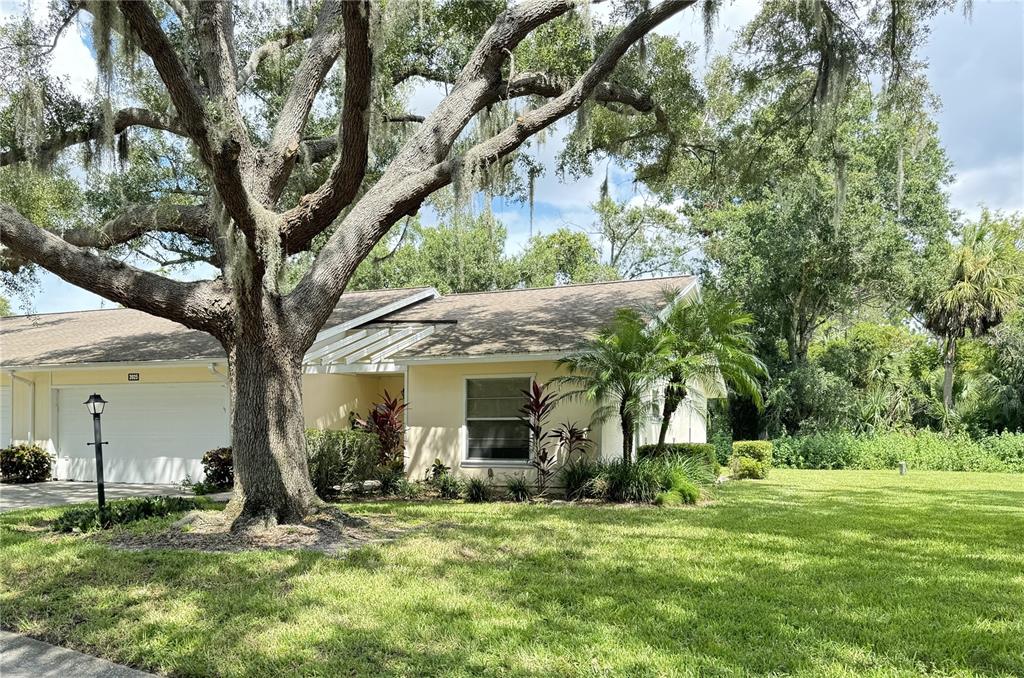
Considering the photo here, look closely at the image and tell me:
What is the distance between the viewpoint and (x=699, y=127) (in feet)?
43.5

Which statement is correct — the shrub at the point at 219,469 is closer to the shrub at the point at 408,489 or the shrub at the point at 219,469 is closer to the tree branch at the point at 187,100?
the shrub at the point at 408,489

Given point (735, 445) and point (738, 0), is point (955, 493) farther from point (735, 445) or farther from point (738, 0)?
point (738, 0)

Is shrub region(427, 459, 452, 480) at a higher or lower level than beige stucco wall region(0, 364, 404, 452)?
lower

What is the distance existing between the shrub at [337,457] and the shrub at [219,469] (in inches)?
84.6

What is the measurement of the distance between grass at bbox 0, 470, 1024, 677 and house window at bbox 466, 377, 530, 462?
401 cm

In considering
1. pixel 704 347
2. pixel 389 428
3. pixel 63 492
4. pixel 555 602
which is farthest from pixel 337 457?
pixel 555 602

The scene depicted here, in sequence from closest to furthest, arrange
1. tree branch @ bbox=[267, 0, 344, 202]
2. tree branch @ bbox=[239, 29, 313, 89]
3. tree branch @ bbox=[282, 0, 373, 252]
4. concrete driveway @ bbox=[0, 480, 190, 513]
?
tree branch @ bbox=[282, 0, 373, 252], tree branch @ bbox=[267, 0, 344, 202], tree branch @ bbox=[239, 29, 313, 89], concrete driveway @ bbox=[0, 480, 190, 513]

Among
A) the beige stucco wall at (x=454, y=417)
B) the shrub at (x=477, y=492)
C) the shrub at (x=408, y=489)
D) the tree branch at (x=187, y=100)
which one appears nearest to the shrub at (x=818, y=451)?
the beige stucco wall at (x=454, y=417)

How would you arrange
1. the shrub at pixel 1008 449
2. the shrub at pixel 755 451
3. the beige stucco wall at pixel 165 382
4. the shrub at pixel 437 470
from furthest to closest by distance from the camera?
the shrub at pixel 1008 449
the shrub at pixel 755 451
the beige stucco wall at pixel 165 382
the shrub at pixel 437 470

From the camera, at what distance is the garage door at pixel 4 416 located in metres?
16.8

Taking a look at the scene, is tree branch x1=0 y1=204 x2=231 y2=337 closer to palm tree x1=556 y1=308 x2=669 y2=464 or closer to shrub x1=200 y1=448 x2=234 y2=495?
shrub x1=200 y1=448 x2=234 y2=495

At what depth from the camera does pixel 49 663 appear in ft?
14.4

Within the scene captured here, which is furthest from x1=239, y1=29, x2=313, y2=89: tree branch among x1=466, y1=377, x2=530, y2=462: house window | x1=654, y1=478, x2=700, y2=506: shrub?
x1=654, y1=478, x2=700, y2=506: shrub

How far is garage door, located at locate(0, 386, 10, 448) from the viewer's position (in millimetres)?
16797
